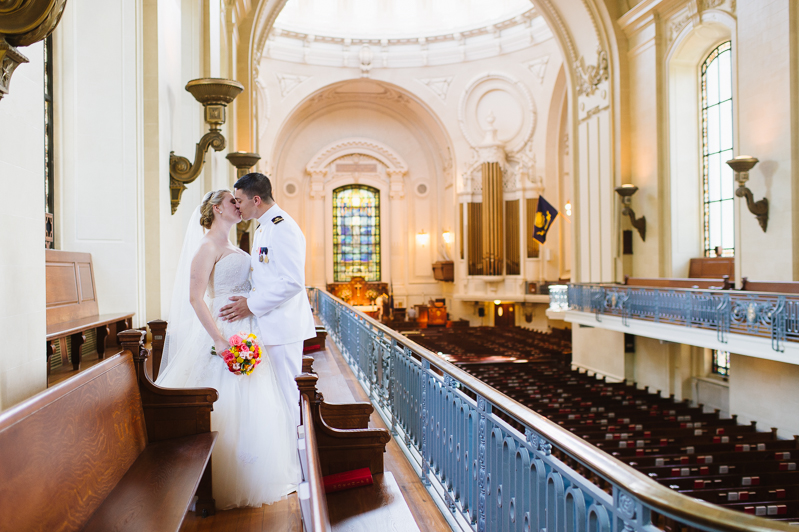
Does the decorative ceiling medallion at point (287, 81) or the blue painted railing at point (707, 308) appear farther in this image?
the decorative ceiling medallion at point (287, 81)

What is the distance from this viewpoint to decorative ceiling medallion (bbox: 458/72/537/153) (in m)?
20.2

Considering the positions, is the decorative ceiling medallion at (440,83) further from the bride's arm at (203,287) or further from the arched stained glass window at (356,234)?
the bride's arm at (203,287)

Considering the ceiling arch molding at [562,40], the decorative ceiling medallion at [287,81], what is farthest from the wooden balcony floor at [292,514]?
the decorative ceiling medallion at [287,81]

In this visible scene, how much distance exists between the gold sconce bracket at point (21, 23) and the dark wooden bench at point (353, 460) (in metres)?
1.68

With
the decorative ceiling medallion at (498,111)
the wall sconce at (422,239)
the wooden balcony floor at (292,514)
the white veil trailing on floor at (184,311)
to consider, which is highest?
the decorative ceiling medallion at (498,111)

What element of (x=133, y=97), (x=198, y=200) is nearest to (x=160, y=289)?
(x=133, y=97)

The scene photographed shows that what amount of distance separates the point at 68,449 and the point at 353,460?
5.91 ft

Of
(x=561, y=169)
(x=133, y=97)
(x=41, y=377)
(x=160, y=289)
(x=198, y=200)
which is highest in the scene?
(x=561, y=169)

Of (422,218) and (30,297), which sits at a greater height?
(422,218)

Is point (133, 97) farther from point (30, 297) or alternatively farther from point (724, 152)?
point (724, 152)

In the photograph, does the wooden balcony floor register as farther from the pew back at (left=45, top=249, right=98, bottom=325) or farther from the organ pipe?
the organ pipe

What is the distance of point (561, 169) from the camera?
1978 cm

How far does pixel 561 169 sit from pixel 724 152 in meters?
8.49

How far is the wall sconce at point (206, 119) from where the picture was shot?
210 inches
